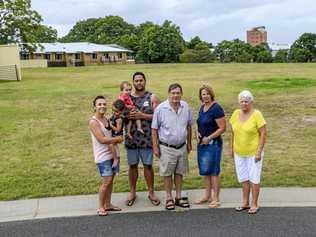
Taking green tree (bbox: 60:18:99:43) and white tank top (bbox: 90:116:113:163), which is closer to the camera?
white tank top (bbox: 90:116:113:163)

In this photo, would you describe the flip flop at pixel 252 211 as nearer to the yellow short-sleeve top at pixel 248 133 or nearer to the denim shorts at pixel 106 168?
the yellow short-sleeve top at pixel 248 133

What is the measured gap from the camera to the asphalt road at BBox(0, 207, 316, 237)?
6.09 meters

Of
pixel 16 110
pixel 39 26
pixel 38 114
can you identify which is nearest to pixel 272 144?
pixel 38 114

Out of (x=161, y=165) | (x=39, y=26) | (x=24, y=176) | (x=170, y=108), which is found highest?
(x=39, y=26)

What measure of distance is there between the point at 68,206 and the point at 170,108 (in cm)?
198

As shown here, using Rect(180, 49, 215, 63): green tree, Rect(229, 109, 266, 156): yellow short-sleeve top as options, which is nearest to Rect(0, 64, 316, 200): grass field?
Rect(229, 109, 266, 156): yellow short-sleeve top

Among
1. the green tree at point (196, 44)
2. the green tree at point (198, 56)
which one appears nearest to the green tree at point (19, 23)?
the green tree at point (198, 56)

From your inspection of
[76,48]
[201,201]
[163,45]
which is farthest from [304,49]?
[201,201]

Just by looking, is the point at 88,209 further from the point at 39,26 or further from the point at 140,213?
the point at 39,26

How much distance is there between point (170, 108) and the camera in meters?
6.82

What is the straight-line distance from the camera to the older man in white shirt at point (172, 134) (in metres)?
6.81

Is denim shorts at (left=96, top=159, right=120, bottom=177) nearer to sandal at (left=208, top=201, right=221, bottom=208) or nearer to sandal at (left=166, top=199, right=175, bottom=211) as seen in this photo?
sandal at (left=166, top=199, right=175, bottom=211)

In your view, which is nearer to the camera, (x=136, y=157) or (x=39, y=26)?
(x=136, y=157)

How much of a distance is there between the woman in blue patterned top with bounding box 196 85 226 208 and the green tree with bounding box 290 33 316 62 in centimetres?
6859
